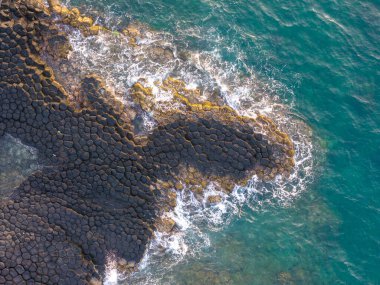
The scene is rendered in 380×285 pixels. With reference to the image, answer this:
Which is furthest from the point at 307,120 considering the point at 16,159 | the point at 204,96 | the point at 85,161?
the point at 16,159

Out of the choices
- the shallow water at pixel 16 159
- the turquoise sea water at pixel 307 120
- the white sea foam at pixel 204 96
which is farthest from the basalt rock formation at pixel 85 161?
the turquoise sea water at pixel 307 120

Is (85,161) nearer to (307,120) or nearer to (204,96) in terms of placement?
(204,96)

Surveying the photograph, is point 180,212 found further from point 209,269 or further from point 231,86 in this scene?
point 231,86

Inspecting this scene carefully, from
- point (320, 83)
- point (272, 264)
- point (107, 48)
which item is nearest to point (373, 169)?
point (320, 83)

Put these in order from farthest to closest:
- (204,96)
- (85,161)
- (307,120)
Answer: (307,120), (204,96), (85,161)

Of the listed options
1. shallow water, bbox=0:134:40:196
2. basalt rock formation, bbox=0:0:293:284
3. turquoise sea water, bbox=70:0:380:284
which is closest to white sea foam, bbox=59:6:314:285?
turquoise sea water, bbox=70:0:380:284

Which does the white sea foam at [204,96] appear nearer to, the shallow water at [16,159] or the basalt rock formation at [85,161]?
the basalt rock formation at [85,161]
